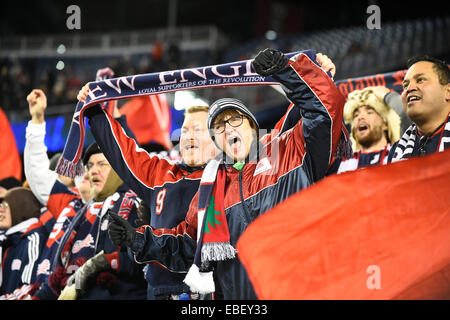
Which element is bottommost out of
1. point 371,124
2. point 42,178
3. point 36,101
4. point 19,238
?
point 19,238

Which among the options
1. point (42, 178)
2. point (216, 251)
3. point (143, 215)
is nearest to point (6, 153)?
point (42, 178)

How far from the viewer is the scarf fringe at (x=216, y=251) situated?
2193 mm

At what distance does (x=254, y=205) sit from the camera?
7.52ft

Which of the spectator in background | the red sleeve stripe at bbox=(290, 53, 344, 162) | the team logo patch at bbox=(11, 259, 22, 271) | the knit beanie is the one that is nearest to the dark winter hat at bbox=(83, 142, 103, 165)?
the team logo patch at bbox=(11, 259, 22, 271)

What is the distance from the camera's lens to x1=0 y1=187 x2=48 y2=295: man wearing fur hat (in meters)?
3.63

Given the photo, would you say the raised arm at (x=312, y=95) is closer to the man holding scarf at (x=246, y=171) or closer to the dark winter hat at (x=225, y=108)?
the man holding scarf at (x=246, y=171)

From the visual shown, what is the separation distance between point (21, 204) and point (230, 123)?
2.21m

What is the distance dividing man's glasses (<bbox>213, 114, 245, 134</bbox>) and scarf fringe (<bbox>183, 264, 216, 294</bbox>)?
67 cm

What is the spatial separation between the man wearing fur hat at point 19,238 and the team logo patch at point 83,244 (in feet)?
1.73

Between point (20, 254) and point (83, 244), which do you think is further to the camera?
point (20, 254)

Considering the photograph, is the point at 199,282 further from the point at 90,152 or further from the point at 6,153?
the point at 6,153

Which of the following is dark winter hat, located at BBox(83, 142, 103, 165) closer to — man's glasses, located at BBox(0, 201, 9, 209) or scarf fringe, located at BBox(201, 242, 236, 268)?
man's glasses, located at BBox(0, 201, 9, 209)

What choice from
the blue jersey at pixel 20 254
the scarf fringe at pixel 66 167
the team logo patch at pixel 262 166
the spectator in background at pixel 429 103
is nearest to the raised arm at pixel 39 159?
the blue jersey at pixel 20 254

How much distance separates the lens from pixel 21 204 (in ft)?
12.9
